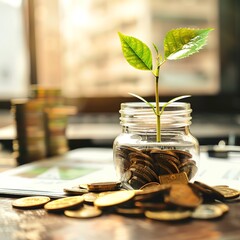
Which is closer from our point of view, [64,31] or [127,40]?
[127,40]

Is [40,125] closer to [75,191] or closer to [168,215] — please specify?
[75,191]

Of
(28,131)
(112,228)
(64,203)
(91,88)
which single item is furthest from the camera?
(91,88)

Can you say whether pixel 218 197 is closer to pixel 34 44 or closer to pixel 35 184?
pixel 35 184

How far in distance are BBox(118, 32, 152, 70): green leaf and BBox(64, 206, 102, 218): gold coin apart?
30cm

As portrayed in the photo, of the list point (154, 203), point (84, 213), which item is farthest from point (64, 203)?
point (154, 203)

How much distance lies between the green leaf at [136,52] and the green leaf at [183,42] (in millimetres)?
39

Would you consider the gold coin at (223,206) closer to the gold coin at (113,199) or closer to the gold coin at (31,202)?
the gold coin at (113,199)

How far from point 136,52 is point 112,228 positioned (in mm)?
362

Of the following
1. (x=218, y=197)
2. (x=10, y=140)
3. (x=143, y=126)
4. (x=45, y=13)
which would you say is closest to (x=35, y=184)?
(x=143, y=126)

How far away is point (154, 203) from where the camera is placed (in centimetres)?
75

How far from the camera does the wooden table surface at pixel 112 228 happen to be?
25.2 inches

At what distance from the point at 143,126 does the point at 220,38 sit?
5.25 ft

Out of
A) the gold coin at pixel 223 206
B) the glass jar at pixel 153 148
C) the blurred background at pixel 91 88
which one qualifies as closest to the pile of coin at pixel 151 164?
the glass jar at pixel 153 148

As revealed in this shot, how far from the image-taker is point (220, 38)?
2.38 meters
